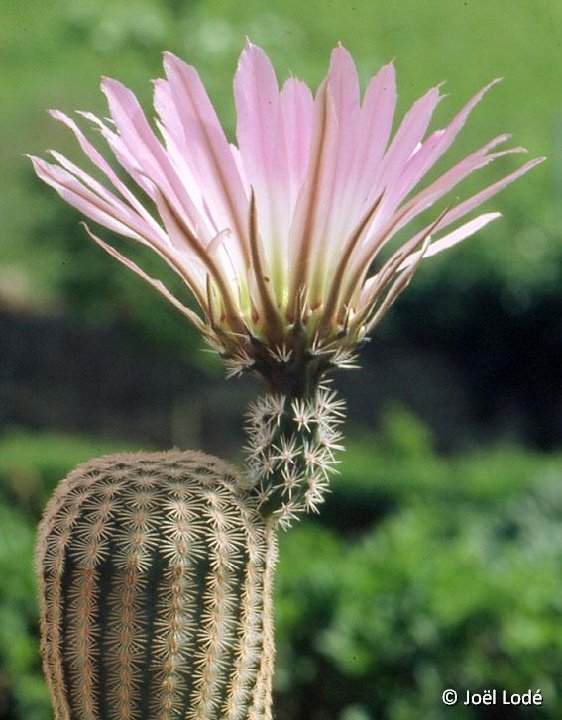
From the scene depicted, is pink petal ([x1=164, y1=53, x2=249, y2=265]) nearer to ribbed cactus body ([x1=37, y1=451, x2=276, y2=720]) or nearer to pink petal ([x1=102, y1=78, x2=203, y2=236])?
pink petal ([x1=102, y1=78, x2=203, y2=236])

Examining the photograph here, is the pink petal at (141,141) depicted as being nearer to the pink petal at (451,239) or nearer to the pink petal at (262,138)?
the pink petal at (262,138)

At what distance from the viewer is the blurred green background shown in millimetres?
3742

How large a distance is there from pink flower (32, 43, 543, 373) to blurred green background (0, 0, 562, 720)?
1193 mm

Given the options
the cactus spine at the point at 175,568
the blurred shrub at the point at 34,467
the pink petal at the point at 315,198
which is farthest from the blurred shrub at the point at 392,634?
the pink petal at the point at 315,198

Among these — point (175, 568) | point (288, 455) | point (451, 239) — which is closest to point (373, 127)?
point (451, 239)

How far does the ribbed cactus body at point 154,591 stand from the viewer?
0.99 meters

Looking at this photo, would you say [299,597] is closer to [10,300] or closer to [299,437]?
[299,437]

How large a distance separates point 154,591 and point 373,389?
1058cm

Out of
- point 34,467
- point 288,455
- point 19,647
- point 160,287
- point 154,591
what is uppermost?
point 160,287

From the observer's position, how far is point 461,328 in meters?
11.1

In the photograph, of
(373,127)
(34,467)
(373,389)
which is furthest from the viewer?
(373,389)

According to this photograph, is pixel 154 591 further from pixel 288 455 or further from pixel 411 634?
pixel 411 634

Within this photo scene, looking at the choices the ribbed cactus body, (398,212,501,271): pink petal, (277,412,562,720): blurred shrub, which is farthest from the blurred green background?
the ribbed cactus body

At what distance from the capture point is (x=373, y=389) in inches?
454
